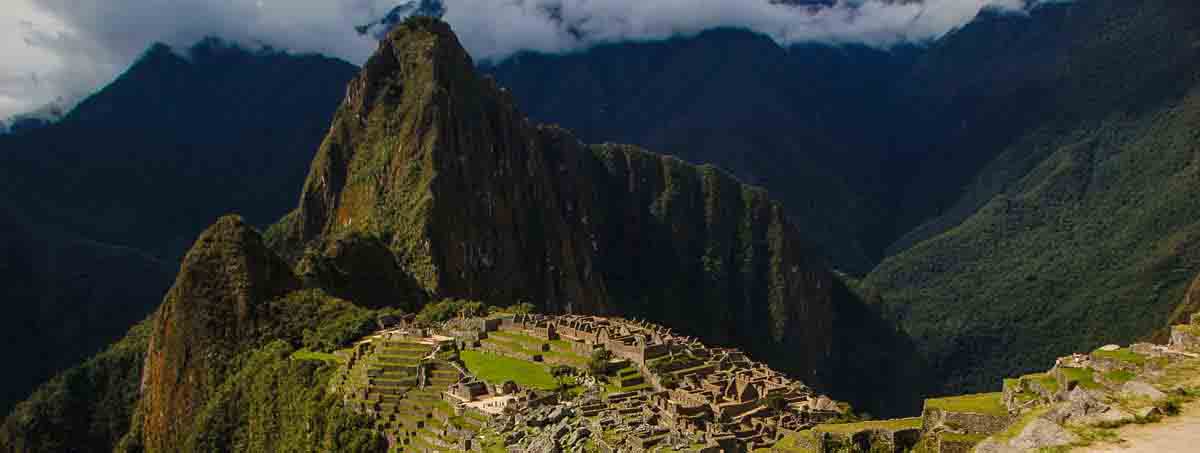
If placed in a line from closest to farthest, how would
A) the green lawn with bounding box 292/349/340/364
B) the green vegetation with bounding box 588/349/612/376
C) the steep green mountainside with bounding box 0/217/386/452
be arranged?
the green vegetation with bounding box 588/349/612/376 < the green lawn with bounding box 292/349/340/364 < the steep green mountainside with bounding box 0/217/386/452

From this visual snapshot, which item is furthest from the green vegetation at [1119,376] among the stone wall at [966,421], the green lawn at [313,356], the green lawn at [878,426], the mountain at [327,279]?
the green lawn at [313,356]

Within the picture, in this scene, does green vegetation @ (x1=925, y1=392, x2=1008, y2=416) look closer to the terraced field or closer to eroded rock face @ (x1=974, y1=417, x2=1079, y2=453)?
eroded rock face @ (x1=974, y1=417, x2=1079, y2=453)

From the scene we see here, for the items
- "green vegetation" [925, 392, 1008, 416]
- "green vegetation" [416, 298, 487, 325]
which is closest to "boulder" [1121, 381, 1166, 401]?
"green vegetation" [925, 392, 1008, 416]

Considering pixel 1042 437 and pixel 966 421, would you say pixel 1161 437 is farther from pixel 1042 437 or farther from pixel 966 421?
pixel 966 421

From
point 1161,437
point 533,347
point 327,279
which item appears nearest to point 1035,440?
point 1161,437

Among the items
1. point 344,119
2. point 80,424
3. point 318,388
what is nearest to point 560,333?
point 318,388

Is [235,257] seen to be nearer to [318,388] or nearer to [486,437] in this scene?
[318,388]
